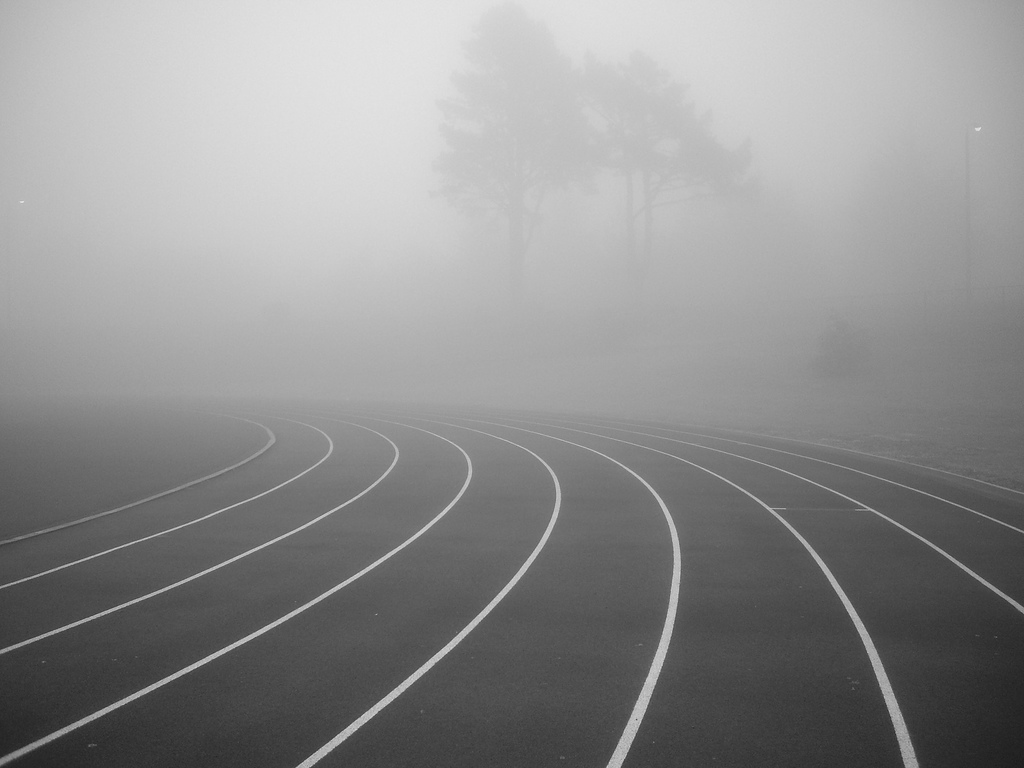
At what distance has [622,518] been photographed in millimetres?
10211

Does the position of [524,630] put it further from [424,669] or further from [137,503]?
[137,503]

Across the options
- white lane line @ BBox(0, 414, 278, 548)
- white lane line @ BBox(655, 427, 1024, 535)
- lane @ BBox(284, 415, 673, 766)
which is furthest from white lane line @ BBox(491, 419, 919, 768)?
white lane line @ BBox(0, 414, 278, 548)

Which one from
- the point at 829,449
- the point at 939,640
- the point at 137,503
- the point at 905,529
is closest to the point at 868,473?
the point at 829,449

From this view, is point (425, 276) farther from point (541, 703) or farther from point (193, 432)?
point (541, 703)

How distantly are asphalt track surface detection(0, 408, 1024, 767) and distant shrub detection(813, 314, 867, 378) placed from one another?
19.9 meters

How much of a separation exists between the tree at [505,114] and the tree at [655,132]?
1.93 m

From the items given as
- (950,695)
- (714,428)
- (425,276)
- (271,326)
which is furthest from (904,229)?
(950,695)

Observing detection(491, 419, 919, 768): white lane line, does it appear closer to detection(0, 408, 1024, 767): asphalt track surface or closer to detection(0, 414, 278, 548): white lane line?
detection(0, 408, 1024, 767): asphalt track surface

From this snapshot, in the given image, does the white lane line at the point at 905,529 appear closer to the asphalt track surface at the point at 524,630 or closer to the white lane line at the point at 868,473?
the asphalt track surface at the point at 524,630

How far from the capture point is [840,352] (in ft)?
100

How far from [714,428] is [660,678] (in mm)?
18111

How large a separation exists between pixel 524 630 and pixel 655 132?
4100 centimetres

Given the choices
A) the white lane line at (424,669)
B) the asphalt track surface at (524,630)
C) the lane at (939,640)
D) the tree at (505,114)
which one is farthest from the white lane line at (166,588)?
the tree at (505,114)

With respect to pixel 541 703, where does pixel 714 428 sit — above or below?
above
